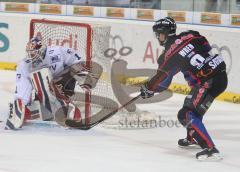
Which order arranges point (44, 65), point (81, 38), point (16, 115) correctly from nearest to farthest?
1. point (16, 115)
2. point (44, 65)
3. point (81, 38)

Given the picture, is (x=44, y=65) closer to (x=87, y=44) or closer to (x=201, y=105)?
(x=87, y=44)

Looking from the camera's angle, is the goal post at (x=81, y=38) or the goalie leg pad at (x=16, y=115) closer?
the goalie leg pad at (x=16, y=115)

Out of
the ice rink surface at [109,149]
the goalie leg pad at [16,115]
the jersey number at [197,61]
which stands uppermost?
the jersey number at [197,61]

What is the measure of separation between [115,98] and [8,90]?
6.88ft

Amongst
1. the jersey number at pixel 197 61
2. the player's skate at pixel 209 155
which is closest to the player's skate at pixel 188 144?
the player's skate at pixel 209 155

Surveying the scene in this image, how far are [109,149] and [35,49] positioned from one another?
1367 millimetres

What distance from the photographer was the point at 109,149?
6.11 meters

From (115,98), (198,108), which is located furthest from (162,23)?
(115,98)

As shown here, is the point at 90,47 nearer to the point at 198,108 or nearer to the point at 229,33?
the point at 198,108

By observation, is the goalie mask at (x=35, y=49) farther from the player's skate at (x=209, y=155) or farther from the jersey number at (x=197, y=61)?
the player's skate at (x=209, y=155)

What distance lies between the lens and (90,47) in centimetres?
726

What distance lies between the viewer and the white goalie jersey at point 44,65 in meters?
6.64

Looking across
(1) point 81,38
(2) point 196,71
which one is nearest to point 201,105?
(2) point 196,71

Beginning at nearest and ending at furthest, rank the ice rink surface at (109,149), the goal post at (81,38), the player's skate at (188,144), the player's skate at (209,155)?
the ice rink surface at (109,149)
the player's skate at (209,155)
the player's skate at (188,144)
the goal post at (81,38)
